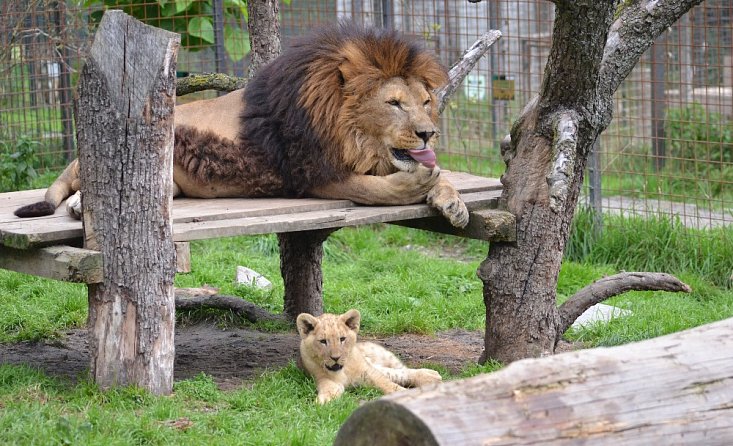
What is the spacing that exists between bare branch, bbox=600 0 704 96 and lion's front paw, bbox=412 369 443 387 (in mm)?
1714

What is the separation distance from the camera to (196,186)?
5.97 metres

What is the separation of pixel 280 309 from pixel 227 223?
8.44ft

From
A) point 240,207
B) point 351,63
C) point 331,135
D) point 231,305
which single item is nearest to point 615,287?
point 331,135

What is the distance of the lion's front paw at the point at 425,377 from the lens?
5527 millimetres

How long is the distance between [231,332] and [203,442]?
2.47 m

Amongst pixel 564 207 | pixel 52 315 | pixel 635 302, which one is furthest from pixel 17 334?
pixel 635 302

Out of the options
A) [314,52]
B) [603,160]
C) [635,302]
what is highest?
[314,52]

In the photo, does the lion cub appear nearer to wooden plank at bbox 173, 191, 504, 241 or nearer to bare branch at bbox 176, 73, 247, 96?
wooden plank at bbox 173, 191, 504, 241

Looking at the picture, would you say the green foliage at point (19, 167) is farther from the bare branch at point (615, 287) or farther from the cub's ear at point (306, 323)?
the bare branch at point (615, 287)

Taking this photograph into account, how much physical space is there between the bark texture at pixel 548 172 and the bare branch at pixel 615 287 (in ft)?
0.37

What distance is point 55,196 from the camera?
5.91 metres

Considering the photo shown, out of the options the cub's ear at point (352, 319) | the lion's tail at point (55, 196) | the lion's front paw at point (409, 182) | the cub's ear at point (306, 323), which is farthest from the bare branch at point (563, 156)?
the lion's tail at point (55, 196)

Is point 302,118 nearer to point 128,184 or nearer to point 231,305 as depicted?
point 128,184

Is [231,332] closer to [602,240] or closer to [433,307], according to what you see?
[433,307]
